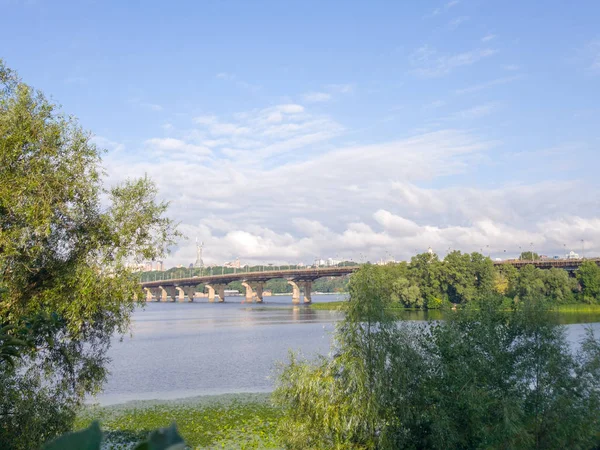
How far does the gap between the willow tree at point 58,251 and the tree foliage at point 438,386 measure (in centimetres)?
833

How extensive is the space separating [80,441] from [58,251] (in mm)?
19175

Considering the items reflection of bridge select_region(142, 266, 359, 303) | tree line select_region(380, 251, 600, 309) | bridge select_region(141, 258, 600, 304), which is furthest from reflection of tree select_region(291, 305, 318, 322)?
tree line select_region(380, 251, 600, 309)

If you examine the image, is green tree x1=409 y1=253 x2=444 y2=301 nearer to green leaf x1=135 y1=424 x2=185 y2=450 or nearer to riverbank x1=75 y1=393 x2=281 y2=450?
riverbank x1=75 y1=393 x2=281 y2=450

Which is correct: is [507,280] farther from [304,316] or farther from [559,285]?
[304,316]

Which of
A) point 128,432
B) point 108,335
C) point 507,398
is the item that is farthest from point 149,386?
point 507,398

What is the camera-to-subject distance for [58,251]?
18.7 metres

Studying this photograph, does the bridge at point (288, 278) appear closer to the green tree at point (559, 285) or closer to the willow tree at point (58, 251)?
the green tree at point (559, 285)

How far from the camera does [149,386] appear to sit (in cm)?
4062

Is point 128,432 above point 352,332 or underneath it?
underneath

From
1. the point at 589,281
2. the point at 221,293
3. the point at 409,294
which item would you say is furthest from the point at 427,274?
the point at 221,293

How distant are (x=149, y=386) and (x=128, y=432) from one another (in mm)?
12696

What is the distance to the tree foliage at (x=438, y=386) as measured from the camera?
21062 millimetres

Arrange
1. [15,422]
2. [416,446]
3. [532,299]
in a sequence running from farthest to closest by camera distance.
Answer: [532,299] < [416,446] < [15,422]

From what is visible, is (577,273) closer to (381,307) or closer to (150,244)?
(381,307)
